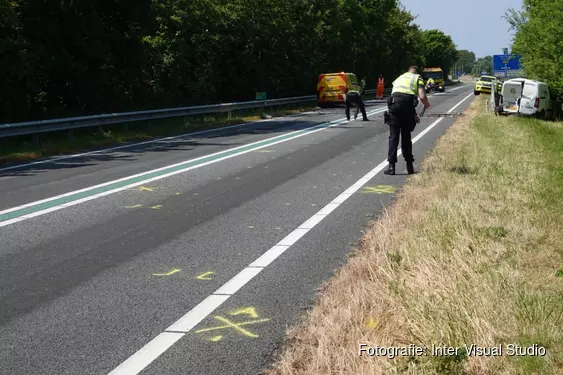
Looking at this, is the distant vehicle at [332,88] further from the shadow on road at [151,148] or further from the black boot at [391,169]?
the black boot at [391,169]

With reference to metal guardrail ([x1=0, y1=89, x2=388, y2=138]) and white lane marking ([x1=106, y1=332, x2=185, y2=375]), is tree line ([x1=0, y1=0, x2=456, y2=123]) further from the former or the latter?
white lane marking ([x1=106, y1=332, x2=185, y2=375])

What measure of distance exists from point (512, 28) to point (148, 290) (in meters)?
38.7

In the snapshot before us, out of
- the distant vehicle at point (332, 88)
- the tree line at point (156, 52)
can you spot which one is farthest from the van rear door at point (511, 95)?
the tree line at point (156, 52)

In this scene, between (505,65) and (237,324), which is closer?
(237,324)

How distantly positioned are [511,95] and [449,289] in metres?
26.0

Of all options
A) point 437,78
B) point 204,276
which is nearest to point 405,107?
point 204,276

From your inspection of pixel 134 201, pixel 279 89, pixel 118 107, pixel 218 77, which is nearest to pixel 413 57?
pixel 279 89

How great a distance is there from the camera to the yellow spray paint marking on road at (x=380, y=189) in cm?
1029

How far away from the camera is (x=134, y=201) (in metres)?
9.73

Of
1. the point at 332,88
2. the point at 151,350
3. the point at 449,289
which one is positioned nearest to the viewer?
the point at 151,350

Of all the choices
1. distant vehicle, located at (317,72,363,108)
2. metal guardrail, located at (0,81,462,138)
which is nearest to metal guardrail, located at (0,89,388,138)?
metal guardrail, located at (0,81,462,138)

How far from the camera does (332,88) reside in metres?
42.5

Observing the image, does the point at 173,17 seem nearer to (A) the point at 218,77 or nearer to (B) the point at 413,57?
(A) the point at 218,77

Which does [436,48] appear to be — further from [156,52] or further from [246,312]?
[246,312]
